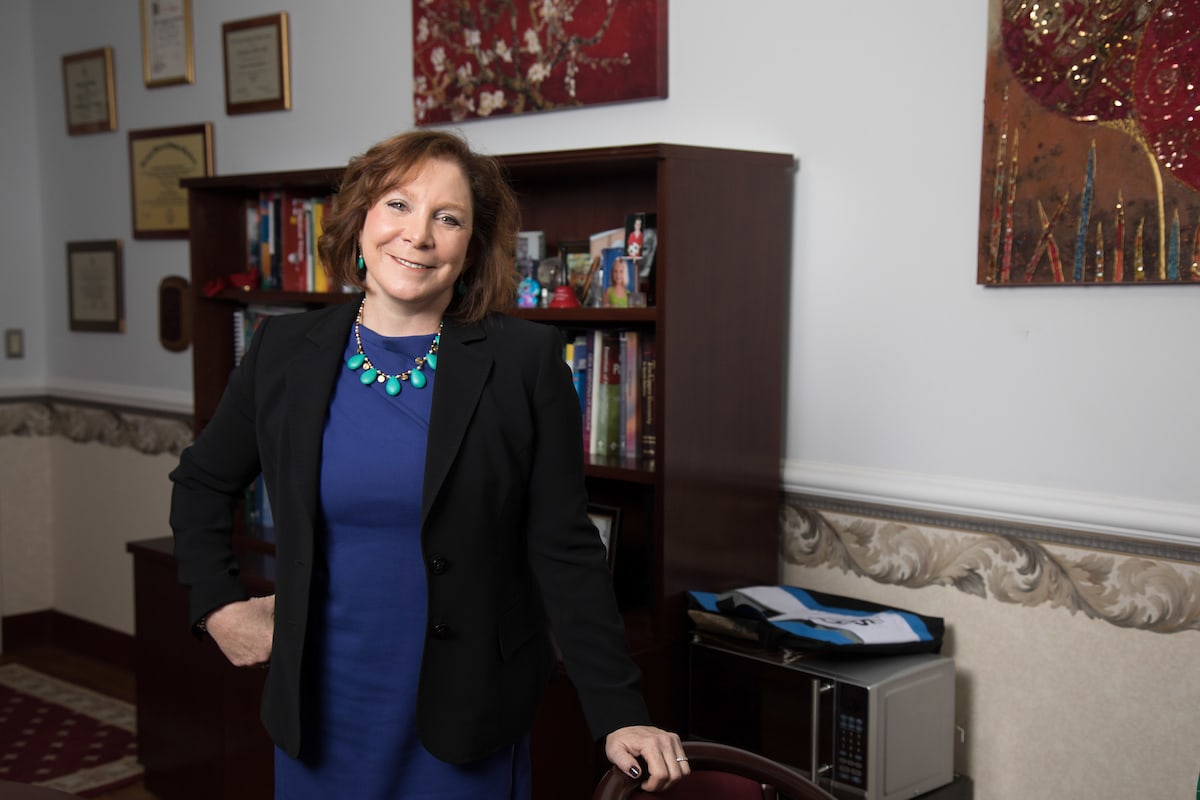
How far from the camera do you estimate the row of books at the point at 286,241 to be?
3.46 m

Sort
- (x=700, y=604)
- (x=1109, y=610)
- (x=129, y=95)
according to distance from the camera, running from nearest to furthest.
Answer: (x=1109, y=610)
(x=700, y=604)
(x=129, y=95)

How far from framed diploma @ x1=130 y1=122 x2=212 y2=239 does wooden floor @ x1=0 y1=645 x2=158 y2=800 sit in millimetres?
1634

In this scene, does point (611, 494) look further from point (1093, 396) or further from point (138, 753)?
point (138, 753)

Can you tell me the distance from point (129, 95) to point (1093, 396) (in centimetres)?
357

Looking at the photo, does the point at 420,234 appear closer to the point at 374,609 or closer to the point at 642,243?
the point at 374,609

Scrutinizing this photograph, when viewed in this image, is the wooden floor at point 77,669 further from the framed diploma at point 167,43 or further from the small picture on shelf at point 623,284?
the small picture on shelf at point 623,284

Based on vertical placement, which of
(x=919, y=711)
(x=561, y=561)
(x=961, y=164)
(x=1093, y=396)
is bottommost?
(x=919, y=711)

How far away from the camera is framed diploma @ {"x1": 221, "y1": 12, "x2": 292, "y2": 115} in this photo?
3.87 m

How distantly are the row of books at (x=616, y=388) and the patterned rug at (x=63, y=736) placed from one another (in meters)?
1.89

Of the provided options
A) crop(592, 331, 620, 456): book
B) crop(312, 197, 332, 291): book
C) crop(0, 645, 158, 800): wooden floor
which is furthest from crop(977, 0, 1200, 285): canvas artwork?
crop(0, 645, 158, 800): wooden floor

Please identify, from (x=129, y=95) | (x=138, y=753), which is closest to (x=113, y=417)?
(x=129, y=95)

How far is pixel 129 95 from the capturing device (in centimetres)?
444

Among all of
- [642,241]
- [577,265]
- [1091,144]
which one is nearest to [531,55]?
[577,265]

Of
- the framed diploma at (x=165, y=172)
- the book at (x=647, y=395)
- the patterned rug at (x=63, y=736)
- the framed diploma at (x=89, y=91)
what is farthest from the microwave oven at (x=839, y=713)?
the framed diploma at (x=89, y=91)
